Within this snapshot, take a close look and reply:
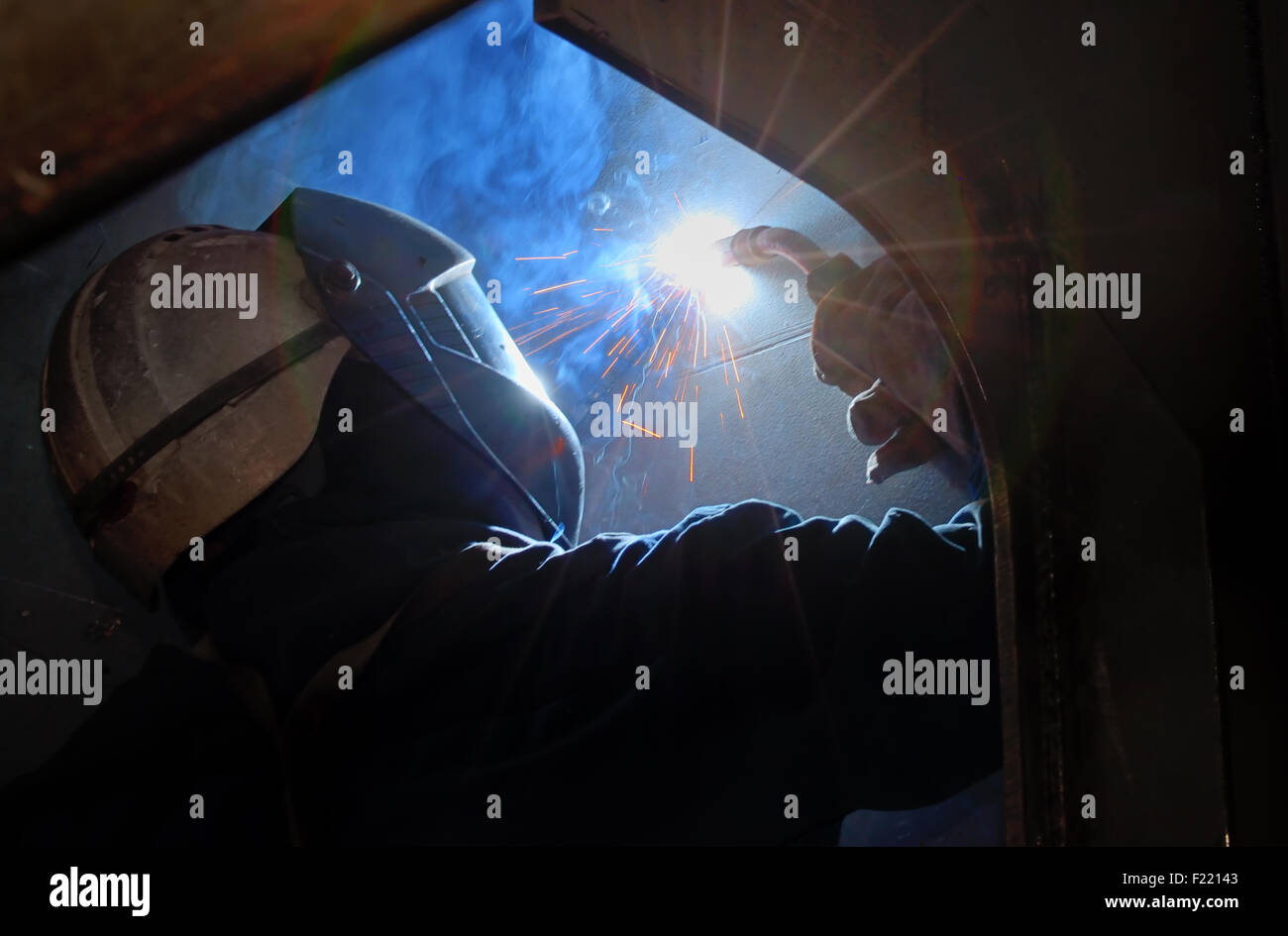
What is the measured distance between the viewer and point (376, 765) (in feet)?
4.25

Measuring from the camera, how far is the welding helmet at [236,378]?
1663 mm

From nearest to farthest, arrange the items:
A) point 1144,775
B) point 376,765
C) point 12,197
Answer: point 12,197 → point 1144,775 → point 376,765

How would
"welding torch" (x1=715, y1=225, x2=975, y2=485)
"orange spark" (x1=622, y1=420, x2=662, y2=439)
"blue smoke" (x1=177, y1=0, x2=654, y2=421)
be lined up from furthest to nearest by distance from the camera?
"blue smoke" (x1=177, y1=0, x2=654, y2=421) → "orange spark" (x1=622, y1=420, x2=662, y2=439) → "welding torch" (x1=715, y1=225, x2=975, y2=485)

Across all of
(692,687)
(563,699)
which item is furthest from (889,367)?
(563,699)

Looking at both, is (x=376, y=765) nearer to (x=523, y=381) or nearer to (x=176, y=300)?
(x=523, y=381)

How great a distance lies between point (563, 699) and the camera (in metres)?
1.22

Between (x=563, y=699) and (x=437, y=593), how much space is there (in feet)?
0.81

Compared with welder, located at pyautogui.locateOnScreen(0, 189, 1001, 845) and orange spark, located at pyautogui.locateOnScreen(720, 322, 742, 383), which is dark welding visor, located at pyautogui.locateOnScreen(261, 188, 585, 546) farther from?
orange spark, located at pyautogui.locateOnScreen(720, 322, 742, 383)

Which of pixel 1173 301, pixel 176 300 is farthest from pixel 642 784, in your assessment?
pixel 176 300

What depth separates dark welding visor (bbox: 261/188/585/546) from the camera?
169cm

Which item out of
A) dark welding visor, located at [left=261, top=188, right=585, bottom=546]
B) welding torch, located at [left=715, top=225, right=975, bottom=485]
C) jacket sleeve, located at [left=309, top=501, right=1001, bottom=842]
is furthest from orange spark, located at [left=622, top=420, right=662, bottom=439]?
jacket sleeve, located at [left=309, top=501, right=1001, bottom=842]

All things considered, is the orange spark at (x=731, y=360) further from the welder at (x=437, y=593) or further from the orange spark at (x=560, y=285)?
the orange spark at (x=560, y=285)
